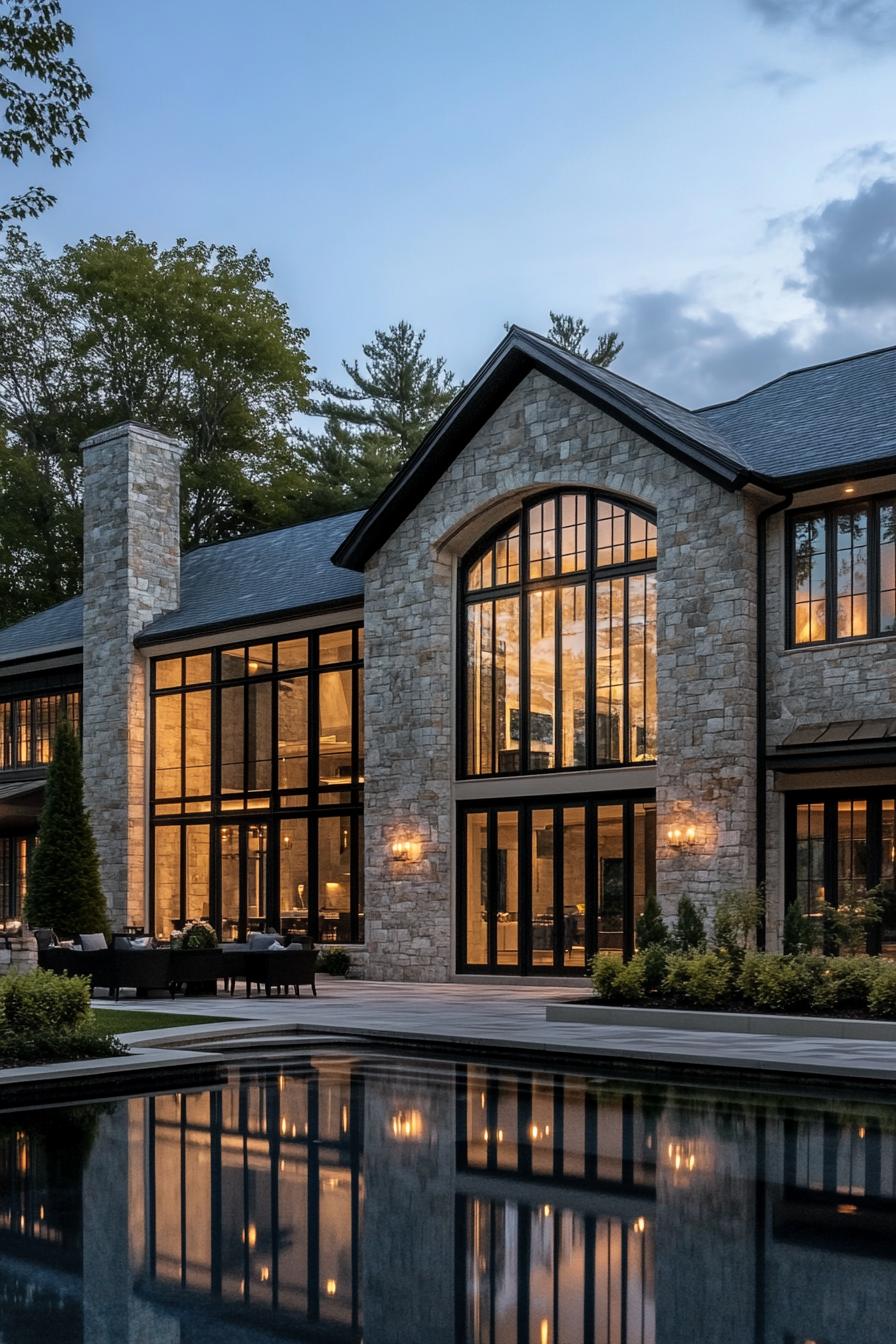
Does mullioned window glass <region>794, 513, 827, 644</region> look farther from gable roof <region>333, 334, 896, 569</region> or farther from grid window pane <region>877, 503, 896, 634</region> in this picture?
grid window pane <region>877, 503, 896, 634</region>

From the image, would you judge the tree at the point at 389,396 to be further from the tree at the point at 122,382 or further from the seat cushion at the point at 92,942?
the seat cushion at the point at 92,942

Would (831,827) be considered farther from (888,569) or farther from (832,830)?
(888,569)

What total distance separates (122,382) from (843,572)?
31.4 m

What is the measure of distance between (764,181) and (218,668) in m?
85.9

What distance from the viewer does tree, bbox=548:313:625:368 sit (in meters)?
49.6

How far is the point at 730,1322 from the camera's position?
5.32 m

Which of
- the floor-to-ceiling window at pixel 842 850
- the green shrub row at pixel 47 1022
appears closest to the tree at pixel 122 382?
the floor-to-ceiling window at pixel 842 850

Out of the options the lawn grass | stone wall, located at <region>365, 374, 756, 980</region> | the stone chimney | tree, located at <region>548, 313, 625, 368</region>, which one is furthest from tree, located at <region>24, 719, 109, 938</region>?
tree, located at <region>548, 313, 625, 368</region>

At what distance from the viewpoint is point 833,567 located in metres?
18.7

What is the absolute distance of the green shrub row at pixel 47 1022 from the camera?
1234 cm

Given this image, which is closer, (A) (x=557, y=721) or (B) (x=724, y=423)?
(A) (x=557, y=721)

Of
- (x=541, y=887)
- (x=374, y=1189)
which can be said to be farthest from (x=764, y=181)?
(x=374, y=1189)

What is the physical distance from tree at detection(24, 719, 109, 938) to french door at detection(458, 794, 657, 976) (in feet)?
20.3

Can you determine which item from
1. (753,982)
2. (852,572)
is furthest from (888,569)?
(753,982)
